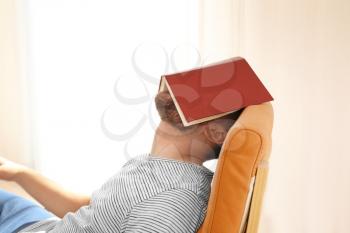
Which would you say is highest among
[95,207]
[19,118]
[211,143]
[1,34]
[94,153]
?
[1,34]

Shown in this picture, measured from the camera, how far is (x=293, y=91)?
169 centimetres

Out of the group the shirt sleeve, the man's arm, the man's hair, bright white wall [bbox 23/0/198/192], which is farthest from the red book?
bright white wall [bbox 23/0/198/192]

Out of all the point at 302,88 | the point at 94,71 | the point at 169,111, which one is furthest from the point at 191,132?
the point at 94,71

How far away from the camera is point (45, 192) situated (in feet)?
3.92

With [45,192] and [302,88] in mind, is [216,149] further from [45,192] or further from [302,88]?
[302,88]

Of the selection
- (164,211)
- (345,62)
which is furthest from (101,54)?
(164,211)

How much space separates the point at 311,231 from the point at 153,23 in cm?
121

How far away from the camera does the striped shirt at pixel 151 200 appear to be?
2.56 ft

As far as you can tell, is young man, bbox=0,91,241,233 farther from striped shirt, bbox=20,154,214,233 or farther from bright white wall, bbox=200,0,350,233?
bright white wall, bbox=200,0,350,233

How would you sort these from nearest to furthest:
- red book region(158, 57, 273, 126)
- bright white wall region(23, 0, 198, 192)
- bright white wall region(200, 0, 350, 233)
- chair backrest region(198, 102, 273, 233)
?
chair backrest region(198, 102, 273, 233), red book region(158, 57, 273, 126), bright white wall region(200, 0, 350, 233), bright white wall region(23, 0, 198, 192)

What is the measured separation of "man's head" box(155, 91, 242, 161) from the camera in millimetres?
918

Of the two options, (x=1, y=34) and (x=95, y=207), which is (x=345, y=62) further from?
(x=1, y=34)

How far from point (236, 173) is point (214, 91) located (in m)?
0.25

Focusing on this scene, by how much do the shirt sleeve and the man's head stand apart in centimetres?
16
